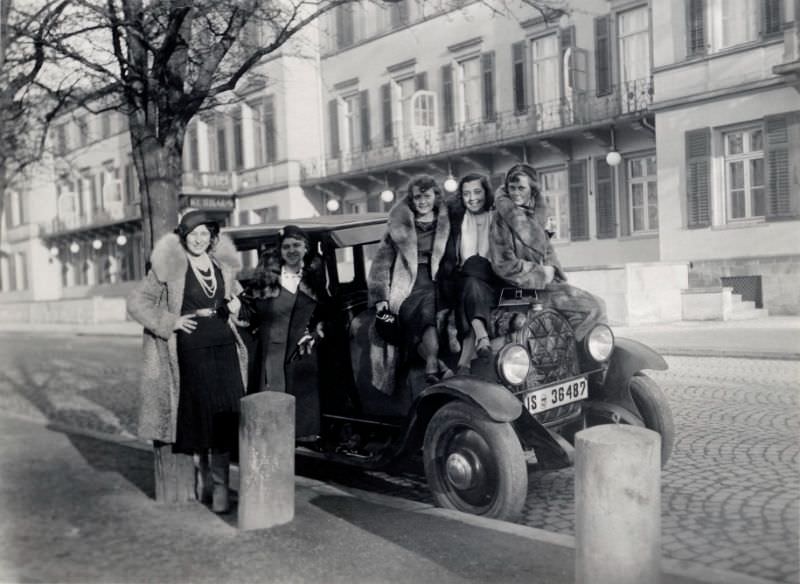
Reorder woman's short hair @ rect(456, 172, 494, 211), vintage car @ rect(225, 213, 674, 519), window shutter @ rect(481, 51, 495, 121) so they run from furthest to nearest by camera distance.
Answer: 1. window shutter @ rect(481, 51, 495, 121)
2. woman's short hair @ rect(456, 172, 494, 211)
3. vintage car @ rect(225, 213, 674, 519)

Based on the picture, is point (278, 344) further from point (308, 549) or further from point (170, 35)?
point (170, 35)

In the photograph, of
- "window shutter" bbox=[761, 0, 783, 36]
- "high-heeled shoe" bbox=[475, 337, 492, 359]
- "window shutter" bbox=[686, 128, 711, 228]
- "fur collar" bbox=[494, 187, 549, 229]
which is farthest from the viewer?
"window shutter" bbox=[686, 128, 711, 228]

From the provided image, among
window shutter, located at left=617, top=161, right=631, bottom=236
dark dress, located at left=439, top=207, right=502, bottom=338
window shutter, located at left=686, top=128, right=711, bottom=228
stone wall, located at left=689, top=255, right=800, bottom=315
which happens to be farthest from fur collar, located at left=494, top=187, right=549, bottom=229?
window shutter, located at left=617, top=161, right=631, bottom=236

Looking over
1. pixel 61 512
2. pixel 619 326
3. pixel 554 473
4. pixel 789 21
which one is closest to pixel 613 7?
pixel 789 21

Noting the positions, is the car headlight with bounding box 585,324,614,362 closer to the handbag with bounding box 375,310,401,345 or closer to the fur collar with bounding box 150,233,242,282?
the handbag with bounding box 375,310,401,345

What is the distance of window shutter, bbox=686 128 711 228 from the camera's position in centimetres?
1973

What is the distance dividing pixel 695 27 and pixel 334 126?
51.2ft

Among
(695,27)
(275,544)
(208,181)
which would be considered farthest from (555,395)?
(208,181)

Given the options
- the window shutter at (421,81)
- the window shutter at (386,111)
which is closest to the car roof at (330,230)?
the window shutter at (421,81)

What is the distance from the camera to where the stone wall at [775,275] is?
17.7 m

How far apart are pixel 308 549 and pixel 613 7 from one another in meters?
21.6

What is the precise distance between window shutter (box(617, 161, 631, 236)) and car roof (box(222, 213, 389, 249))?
1695 cm

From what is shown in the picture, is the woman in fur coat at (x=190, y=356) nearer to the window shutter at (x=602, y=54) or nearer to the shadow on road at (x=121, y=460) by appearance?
the shadow on road at (x=121, y=460)

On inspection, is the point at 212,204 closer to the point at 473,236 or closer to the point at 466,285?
the point at 473,236
